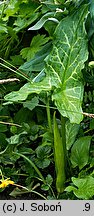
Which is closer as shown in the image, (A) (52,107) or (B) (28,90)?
(B) (28,90)

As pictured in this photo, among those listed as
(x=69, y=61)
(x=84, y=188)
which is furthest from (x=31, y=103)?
(x=84, y=188)

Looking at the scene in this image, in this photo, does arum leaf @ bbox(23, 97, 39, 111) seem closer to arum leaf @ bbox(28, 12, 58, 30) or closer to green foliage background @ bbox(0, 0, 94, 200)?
green foliage background @ bbox(0, 0, 94, 200)

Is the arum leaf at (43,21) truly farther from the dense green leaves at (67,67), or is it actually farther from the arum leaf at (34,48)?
the arum leaf at (34,48)

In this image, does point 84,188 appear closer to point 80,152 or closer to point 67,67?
point 80,152

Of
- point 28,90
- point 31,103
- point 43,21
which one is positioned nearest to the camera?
point 28,90

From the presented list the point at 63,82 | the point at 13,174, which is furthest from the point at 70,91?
the point at 13,174

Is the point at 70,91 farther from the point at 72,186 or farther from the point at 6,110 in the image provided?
the point at 6,110

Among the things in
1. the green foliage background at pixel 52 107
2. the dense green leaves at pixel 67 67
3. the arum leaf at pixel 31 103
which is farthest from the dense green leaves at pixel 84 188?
the arum leaf at pixel 31 103
